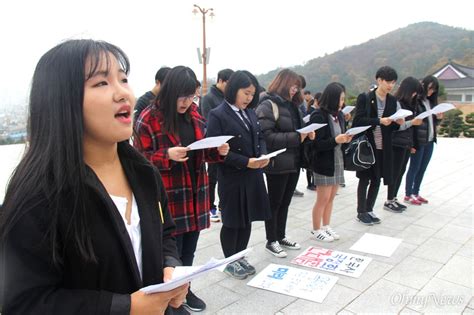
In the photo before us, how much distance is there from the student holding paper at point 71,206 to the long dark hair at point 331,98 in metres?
2.72

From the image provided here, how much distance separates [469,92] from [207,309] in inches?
1493

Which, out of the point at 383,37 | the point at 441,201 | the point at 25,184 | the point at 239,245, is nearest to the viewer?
the point at 25,184

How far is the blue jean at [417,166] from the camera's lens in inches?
195

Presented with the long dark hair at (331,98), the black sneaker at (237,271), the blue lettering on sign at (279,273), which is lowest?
the blue lettering on sign at (279,273)

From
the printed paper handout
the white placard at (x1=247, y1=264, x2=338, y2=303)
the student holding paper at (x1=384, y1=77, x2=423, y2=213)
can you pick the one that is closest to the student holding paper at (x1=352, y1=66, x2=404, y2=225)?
the student holding paper at (x1=384, y1=77, x2=423, y2=213)

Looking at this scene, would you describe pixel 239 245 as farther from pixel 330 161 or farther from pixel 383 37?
pixel 383 37

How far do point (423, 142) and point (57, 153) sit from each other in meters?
4.89

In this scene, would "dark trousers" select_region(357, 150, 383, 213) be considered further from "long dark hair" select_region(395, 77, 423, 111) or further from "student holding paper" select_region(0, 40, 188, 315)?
"student holding paper" select_region(0, 40, 188, 315)

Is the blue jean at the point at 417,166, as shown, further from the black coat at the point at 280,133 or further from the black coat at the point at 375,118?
the black coat at the point at 280,133

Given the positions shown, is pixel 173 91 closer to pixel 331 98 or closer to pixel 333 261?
pixel 331 98

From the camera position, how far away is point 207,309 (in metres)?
2.50

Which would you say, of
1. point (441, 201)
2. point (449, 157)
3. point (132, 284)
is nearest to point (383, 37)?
point (449, 157)

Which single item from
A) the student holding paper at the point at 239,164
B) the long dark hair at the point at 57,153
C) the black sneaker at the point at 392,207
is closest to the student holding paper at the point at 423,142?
the black sneaker at the point at 392,207

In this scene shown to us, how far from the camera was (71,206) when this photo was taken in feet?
3.12
